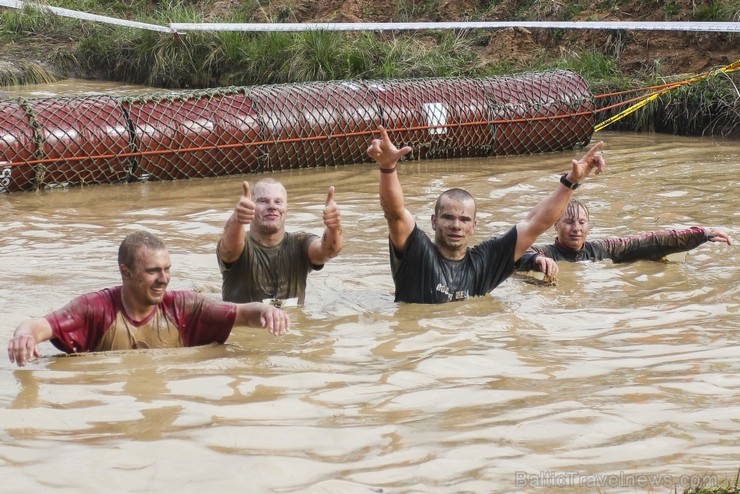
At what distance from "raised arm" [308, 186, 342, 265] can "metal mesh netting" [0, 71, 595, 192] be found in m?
5.33

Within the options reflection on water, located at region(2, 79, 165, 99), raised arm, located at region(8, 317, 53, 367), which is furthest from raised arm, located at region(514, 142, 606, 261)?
reflection on water, located at region(2, 79, 165, 99)

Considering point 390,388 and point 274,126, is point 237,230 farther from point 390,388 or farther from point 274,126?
point 274,126

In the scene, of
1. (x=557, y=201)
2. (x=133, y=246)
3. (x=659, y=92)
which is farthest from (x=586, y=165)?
(x=659, y=92)

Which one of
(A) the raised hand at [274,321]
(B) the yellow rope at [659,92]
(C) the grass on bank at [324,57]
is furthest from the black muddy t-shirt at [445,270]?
(C) the grass on bank at [324,57]

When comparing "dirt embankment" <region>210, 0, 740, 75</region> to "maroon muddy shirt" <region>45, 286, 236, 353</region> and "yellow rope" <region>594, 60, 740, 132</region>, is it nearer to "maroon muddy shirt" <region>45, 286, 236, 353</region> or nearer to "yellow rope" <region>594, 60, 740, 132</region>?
"yellow rope" <region>594, 60, 740, 132</region>

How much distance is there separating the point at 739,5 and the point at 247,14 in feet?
31.0

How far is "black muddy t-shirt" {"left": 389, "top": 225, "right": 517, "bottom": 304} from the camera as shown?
23.7 feet

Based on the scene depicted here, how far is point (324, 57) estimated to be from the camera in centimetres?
1686

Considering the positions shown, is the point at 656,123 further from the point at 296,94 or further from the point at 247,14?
the point at 247,14

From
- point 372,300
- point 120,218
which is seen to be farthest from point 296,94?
point 372,300

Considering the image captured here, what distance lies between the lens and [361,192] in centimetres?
1174

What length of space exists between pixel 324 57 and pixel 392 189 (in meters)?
10.6

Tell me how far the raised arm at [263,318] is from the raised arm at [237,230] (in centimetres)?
59

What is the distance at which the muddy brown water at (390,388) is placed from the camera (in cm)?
425
